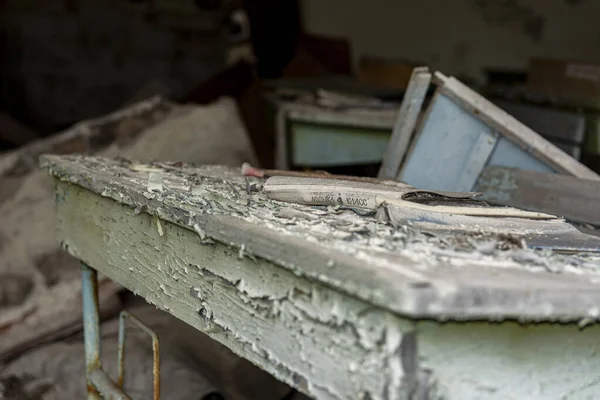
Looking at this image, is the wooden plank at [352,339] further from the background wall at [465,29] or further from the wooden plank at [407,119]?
the background wall at [465,29]

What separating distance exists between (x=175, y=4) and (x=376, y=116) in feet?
8.47

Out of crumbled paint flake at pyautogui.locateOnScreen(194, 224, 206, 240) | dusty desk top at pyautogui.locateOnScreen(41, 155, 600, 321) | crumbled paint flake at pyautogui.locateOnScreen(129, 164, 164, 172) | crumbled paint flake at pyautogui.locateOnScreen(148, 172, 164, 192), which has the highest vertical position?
dusty desk top at pyautogui.locateOnScreen(41, 155, 600, 321)

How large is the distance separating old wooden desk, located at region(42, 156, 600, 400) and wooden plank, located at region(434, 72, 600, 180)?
2.66 ft

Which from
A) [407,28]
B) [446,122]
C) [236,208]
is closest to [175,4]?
[407,28]

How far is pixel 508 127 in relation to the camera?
1.71 metres

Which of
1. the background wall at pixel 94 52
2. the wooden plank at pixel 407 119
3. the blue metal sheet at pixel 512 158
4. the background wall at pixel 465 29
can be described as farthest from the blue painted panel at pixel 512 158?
the background wall at pixel 94 52

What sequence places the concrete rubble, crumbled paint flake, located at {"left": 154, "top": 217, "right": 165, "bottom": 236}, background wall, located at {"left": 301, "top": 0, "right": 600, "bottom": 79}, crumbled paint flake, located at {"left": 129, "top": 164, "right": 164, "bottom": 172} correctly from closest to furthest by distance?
1. crumbled paint flake, located at {"left": 154, "top": 217, "right": 165, "bottom": 236}
2. crumbled paint flake, located at {"left": 129, "top": 164, "right": 164, "bottom": 172}
3. the concrete rubble
4. background wall, located at {"left": 301, "top": 0, "right": 600, "bottom": 79}

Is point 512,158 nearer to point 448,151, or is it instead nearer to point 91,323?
point 448,151

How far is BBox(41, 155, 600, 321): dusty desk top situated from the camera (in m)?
0.69

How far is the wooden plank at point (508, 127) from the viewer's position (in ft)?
5.51

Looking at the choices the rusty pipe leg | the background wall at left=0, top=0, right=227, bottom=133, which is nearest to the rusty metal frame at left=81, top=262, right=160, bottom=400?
the rusty pipe leg

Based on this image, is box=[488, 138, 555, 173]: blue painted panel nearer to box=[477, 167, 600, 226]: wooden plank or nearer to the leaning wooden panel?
box=[477, 167, 600, 226]: wooden plank

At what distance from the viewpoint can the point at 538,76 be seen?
3.20m

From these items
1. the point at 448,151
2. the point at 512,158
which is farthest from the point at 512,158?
the point at 448,151
